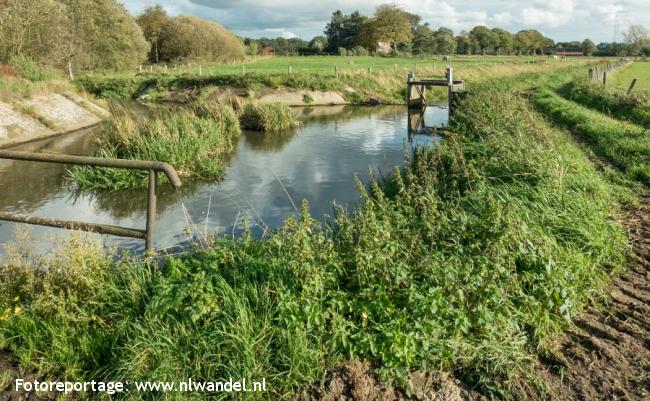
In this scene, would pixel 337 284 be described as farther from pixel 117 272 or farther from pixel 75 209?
pixel 75 209

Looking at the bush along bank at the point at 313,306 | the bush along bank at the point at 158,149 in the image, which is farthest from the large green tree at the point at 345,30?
the bush along bank at the point at 313,306

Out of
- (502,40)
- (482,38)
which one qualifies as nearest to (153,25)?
(482,38)

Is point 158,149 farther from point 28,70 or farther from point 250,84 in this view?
point 250,84

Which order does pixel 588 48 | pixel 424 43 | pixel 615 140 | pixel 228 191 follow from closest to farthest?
pixel 228 191 → pixel 615 140 → pixel 424 43 → pixel 588 48

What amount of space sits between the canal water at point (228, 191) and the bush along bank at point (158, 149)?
1.40ft

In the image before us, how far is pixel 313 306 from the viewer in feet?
15.2

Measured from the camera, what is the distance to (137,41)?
152 ft

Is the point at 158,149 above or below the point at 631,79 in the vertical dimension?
below

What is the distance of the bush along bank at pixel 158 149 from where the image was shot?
1353cm

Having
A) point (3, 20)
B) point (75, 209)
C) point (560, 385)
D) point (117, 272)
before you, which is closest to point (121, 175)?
point (75, 209)

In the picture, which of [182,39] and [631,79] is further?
[182,39]

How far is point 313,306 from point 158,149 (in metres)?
11.2

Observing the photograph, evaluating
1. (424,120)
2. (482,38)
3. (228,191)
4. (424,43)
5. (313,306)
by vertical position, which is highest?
(482,38)

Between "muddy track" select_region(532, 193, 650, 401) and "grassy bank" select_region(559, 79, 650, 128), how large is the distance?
1508 centimetres
